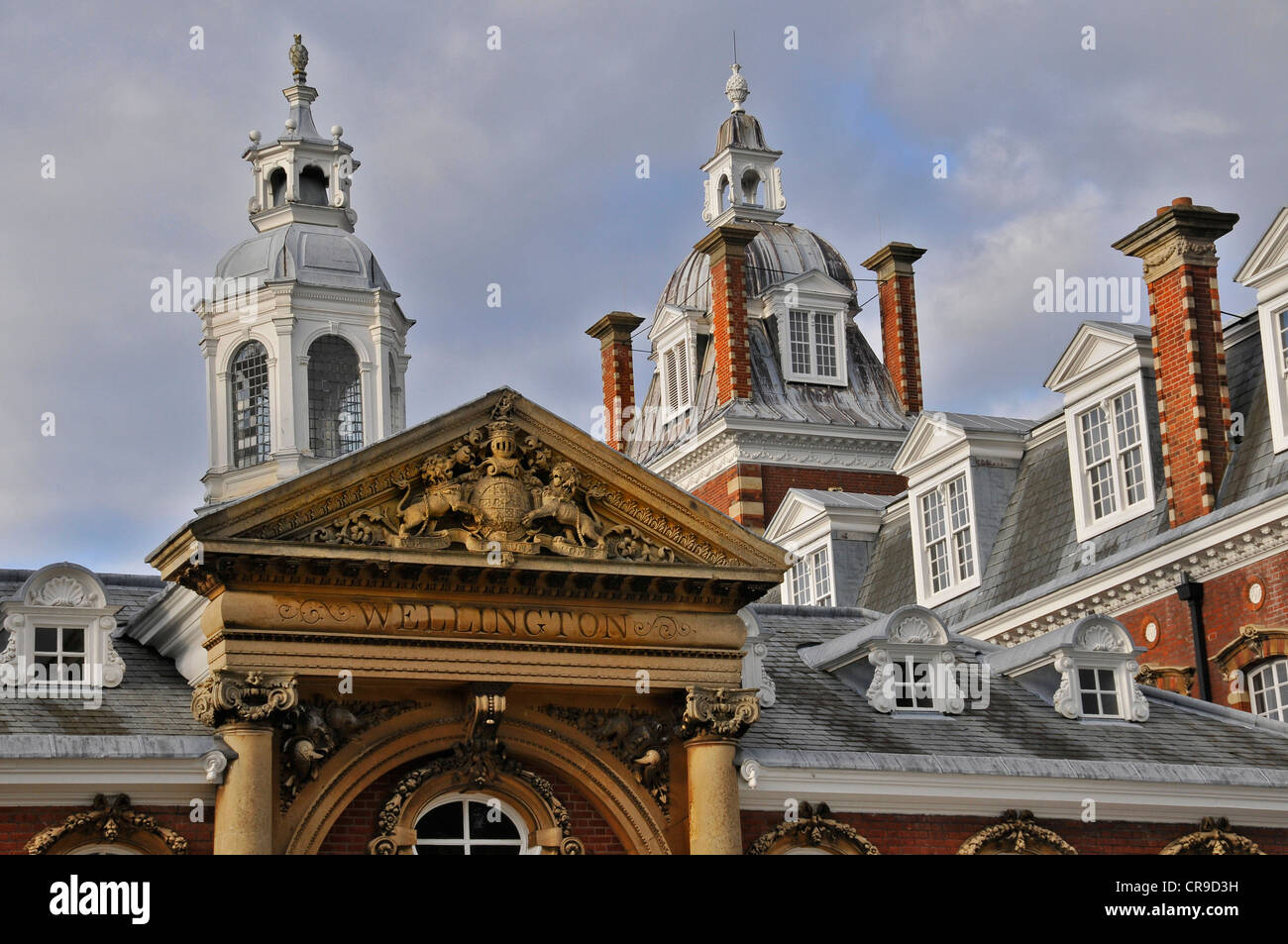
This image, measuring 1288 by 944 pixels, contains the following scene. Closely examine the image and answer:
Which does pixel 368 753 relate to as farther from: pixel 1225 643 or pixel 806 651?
pixel 1225 643

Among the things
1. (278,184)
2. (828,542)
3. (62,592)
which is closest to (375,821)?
(62,592)

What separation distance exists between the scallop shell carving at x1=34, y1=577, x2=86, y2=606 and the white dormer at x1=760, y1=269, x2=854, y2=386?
27.6 metres

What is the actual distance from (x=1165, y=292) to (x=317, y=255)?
1279 cm

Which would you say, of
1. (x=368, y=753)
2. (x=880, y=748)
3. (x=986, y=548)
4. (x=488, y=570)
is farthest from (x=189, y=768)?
(x=986, y=548)

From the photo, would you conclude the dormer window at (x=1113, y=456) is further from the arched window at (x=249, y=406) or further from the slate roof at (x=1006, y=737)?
the arched window at (x=249, y=406)

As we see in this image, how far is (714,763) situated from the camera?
23078 mm

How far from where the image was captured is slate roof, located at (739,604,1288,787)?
24375 millimetres

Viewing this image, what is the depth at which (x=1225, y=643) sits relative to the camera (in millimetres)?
30656

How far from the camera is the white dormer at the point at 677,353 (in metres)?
49.7

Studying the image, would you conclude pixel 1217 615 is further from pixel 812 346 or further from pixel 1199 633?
pixel 812 346

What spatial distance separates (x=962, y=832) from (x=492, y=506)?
262 inches

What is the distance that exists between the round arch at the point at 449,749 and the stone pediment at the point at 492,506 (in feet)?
6.05

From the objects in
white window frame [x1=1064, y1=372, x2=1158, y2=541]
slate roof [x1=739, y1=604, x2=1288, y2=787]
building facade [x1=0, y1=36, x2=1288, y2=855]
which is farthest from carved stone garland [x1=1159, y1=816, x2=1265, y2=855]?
white window frame [x1=1064, y1=372, x2=1158, y2=541]

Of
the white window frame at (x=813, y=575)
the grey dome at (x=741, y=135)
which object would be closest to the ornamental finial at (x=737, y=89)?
the grey dome at (x=741, y=135)
